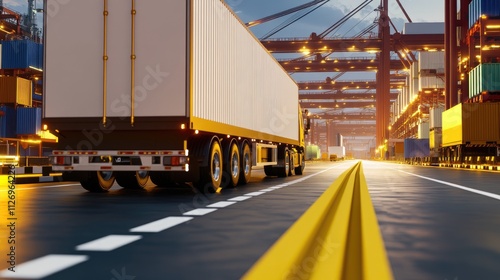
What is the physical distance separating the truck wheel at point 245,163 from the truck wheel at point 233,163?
485 mm

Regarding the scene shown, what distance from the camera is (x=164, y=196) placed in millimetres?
12727

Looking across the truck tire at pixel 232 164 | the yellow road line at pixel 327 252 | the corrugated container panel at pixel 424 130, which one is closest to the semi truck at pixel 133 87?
the truck tire at pixel 232 164

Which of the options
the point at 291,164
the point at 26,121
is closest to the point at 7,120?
the point at 26,121

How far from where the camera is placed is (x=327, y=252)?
5258mm

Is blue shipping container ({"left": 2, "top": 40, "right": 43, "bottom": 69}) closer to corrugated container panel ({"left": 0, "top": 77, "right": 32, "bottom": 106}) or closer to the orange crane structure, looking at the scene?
corrugated container panel ({"left": 0, "top": 77, "right": 32, "bottom": 106})

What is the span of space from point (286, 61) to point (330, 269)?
89.5 m

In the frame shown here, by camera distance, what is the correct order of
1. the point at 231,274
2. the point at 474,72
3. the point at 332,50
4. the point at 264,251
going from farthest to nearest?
the point at 332,50 → the point at 474,72 → the point at 264,251 → the point at 231,274

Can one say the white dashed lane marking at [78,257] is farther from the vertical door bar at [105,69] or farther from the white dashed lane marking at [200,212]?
the vertical door bar at [105,69]

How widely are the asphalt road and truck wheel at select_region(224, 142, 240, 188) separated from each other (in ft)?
9.82

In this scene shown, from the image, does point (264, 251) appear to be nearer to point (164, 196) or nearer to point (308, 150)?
point (164, 196)

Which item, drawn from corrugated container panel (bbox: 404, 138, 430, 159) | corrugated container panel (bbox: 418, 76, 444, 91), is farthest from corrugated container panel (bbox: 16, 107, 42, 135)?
corrugated container panel (bbox: 418, 76, 444, 91)

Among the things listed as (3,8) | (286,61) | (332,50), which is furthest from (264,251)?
(286,61)

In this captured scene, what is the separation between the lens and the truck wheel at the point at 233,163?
14.7 meters

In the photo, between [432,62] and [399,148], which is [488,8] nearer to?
[432,62]
